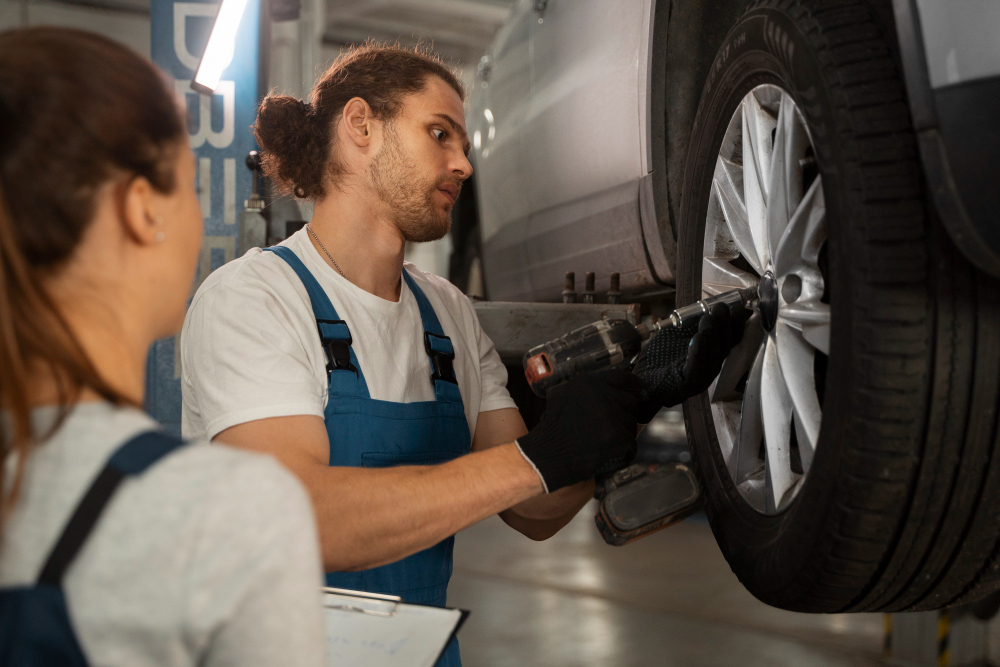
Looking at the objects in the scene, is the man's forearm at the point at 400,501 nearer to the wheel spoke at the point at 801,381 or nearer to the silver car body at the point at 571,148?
the wheel spoke at the point at 801,381

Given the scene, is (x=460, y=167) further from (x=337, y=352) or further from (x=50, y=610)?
(x=50, y=610)

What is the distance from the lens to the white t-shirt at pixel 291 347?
4.05 feet

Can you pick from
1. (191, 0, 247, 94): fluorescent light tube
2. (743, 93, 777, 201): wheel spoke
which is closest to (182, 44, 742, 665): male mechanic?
(743, 93, 777, 201): wheel spoke

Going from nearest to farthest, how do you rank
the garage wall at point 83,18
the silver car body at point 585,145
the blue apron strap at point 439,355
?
the blue apron strap at point 439,355 < the silver car body at point 585,145 < the garage wall at point 83,18

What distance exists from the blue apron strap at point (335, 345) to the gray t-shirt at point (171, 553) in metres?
0.75

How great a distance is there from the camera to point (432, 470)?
1182 millimetres

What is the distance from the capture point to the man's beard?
5.23 ft

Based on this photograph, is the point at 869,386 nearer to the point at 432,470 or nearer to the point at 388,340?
the point at 432,470

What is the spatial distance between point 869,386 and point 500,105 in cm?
188

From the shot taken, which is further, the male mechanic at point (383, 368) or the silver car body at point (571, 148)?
the silver car body at point (571, 148)

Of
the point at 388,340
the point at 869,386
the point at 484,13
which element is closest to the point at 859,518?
the point at 869,386

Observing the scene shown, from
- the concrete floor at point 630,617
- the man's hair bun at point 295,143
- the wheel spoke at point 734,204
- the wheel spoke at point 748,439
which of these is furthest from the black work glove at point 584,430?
the concrete floor at point 630,617

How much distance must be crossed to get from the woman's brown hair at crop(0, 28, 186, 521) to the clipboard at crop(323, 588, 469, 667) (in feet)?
1.44

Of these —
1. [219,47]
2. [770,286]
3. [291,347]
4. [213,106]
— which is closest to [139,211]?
[291,347]
